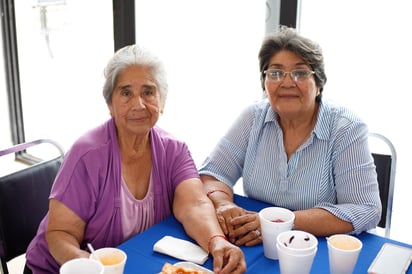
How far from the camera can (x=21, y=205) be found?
5.56 ft

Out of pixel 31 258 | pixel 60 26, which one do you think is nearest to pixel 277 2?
pixel 31 258

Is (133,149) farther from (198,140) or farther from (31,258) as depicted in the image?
(198,140)

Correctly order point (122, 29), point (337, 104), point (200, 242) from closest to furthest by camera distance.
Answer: point (200, 242) < point (337, 104) < point (122, 29)

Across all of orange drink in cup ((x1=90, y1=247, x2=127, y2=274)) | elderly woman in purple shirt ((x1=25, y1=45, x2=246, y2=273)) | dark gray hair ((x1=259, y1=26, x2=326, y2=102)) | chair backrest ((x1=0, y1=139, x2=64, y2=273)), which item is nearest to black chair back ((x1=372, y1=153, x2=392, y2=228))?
dark gray hair ((x1=259, y1=26, x2=326, y2=102))

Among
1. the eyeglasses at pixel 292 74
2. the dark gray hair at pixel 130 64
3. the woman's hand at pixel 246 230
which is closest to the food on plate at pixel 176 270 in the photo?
the woman's hand at pixel 246 230

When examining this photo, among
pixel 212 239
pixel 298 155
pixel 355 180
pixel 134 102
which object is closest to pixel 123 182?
pixel 134 102

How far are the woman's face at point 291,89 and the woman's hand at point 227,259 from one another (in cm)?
A: 68

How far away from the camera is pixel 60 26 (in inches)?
148

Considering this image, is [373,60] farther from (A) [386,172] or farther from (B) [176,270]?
(B) [176,270]

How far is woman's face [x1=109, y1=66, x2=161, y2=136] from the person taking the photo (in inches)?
61.4

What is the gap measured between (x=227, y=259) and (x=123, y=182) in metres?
0.53

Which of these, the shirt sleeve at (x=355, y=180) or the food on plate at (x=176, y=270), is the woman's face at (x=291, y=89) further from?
the food on plate at (x=176, y=270)

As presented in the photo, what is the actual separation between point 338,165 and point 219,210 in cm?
51

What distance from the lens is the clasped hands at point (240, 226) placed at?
139cm
